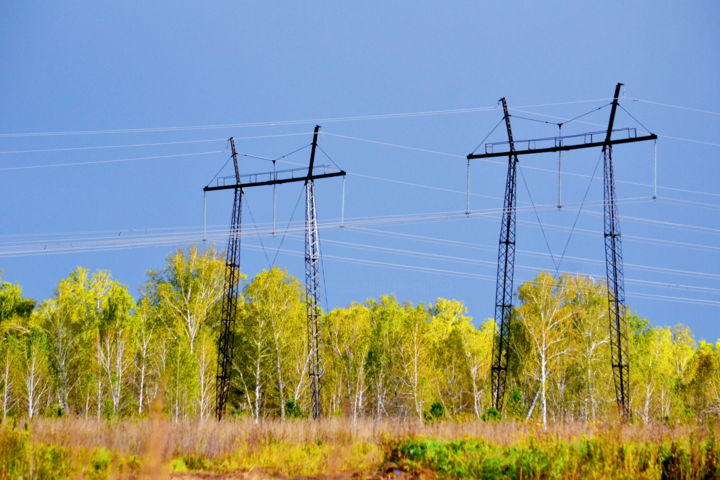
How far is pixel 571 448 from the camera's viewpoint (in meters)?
12.0

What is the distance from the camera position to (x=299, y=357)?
4406cm

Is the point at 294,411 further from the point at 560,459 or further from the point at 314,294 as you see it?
the point at 560,459

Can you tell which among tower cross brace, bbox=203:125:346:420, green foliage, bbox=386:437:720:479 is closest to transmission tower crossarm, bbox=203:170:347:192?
tower cross brace, bbox=203:125:346:420

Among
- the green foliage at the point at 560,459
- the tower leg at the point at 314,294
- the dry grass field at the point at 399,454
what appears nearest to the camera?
the green foliage at the point at 560,459

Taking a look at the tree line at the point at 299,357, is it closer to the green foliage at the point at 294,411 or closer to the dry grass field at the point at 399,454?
the green foliage at the point at 294,411

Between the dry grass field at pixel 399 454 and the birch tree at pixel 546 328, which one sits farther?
the birch tree at pixel 546 328

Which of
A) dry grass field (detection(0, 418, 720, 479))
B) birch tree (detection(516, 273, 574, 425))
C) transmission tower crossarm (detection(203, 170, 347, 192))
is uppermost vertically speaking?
transmission tower crossarm (detection(203, 170, 347, 192))

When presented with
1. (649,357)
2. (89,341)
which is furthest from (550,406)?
(89,341)

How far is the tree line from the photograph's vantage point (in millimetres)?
42312

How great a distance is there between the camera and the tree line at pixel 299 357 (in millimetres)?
42312

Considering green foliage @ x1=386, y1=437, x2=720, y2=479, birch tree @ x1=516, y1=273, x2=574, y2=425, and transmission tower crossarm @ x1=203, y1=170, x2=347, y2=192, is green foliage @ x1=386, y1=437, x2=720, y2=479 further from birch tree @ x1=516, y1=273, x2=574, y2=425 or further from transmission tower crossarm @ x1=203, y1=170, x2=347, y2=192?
birch tree @ x1=516, y1=273, x2=574, y2=425

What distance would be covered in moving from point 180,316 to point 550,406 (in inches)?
917

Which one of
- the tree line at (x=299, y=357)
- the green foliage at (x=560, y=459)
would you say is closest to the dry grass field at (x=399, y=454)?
the green foliage at (x=560, y=459)

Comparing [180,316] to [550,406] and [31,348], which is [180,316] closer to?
[31,348]
